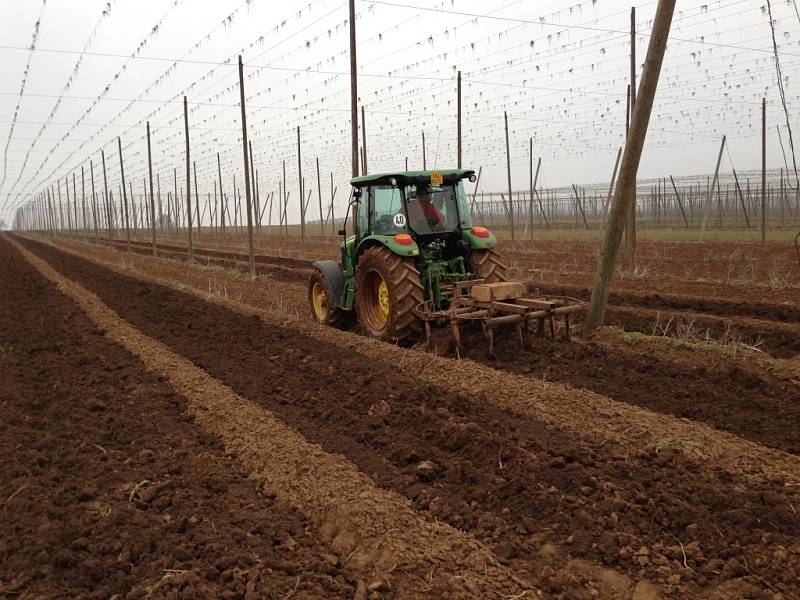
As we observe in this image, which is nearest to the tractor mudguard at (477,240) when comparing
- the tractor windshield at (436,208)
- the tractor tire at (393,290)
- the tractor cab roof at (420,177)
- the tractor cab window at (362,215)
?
the tractor windshield at (436,208)

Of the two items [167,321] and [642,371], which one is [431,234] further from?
[167,321]

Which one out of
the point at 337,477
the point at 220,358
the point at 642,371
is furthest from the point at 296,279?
the point at 337,477

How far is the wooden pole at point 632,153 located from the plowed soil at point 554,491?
2.62m

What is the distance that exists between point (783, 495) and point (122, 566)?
352 centimetres

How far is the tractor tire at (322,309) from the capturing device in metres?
9.31

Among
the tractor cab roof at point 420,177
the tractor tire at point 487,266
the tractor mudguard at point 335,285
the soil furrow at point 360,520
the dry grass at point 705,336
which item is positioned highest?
the tractor cab roof at point 420,177

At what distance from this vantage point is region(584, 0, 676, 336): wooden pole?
22.3ft

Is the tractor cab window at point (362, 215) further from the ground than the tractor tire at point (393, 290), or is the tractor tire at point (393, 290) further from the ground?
the tractor cab window at point (362, 215)

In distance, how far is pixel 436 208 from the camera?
26.5 ft

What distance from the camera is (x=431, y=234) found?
7.99 metres

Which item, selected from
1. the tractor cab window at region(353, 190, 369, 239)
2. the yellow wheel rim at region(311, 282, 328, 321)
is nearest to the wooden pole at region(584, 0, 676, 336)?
the tractor cab window at region(353, 190, 369, 239)

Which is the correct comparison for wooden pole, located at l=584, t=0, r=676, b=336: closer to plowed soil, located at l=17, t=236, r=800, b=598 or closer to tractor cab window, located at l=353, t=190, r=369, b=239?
plowed soil, located at l=17, t=236, r=800, b=598

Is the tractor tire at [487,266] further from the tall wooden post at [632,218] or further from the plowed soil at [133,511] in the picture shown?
the tall wooden post at [632,218]

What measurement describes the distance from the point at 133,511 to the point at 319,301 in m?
6.38
